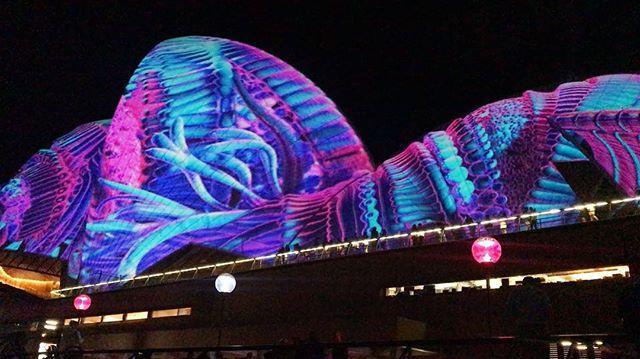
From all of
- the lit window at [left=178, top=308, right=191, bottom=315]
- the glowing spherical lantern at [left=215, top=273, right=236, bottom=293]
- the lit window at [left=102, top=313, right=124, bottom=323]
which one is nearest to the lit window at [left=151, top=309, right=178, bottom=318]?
the lit window at [left=178, top=308, right=191, bottom=315]

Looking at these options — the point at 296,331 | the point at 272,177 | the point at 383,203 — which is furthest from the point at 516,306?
the point at 272,177

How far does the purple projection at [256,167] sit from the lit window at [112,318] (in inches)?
203

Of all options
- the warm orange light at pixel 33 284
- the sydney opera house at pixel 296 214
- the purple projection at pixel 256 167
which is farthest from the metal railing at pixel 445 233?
the warm orange light at pixel 33 284

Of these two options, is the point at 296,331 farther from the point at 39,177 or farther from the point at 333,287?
the point at 39,177

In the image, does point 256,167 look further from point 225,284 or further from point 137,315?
point 225,284

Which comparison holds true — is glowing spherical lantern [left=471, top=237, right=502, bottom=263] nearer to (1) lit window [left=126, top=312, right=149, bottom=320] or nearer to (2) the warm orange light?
(1) lit window [left=126, top=312, right=149, bottom=320]

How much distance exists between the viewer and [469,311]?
1290 centimetres

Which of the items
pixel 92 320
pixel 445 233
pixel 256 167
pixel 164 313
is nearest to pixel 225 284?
pixel 445 233

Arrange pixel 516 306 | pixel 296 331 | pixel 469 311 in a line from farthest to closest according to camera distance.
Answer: pixel 296 331 < pixel 469 311 < pixel 516 306

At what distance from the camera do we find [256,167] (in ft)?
103

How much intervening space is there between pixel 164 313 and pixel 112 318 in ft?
13.6

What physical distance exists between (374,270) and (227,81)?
2109 centimetres

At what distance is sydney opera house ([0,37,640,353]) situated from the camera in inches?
510

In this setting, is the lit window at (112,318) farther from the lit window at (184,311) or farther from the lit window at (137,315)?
the lit window at (184,311)
